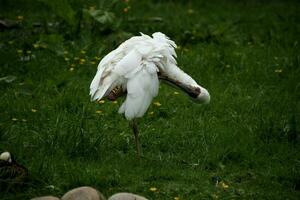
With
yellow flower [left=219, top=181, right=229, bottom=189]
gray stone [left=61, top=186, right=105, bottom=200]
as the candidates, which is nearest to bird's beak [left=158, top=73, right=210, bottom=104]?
yellow flower [left=219, top=181, right=229, bottom=189]

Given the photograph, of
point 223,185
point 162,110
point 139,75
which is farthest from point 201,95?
point 162,110

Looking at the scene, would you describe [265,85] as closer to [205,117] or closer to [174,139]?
[205,117]

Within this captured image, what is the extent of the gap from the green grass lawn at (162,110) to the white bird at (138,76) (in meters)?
0.47

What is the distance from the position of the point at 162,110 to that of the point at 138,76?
149 cm

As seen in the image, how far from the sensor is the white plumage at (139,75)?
570 cm

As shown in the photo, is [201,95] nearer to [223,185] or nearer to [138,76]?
[138,76]

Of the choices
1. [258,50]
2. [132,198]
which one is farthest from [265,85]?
[132,198]

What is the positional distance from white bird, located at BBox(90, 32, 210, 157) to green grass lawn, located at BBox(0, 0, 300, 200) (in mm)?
471

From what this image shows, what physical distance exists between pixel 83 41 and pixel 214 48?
1.80 meters

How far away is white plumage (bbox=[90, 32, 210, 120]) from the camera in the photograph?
5.70 m

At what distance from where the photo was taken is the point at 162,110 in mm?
7184

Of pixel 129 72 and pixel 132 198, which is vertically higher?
pixel 129 72

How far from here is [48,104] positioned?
7.20 meters

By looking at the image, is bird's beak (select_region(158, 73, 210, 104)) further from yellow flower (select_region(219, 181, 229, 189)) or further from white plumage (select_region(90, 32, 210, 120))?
yellow flower (select_region(219, 181, 229, 189))
